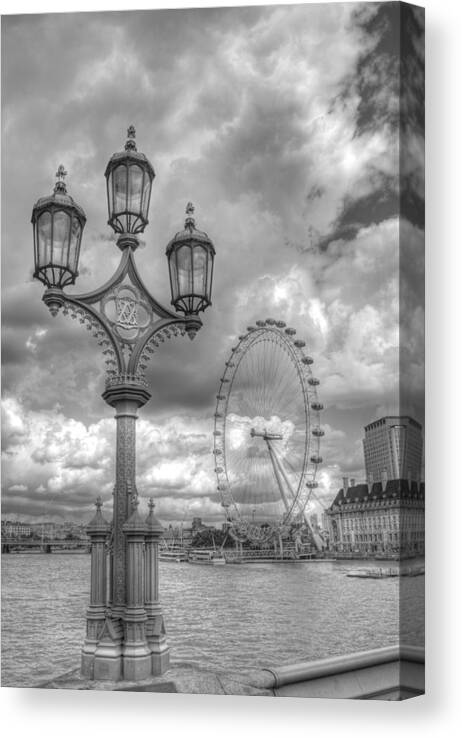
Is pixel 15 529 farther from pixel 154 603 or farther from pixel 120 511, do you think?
pixel 154 603

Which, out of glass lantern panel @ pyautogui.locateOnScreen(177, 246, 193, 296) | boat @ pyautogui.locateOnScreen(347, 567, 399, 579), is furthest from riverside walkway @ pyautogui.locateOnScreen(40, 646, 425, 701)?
glass lantern panel @ pyautogui.locateOnScreen(177, 246, 193, 296)

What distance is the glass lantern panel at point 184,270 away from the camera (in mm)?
7027

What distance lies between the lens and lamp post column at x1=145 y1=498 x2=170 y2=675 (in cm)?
680

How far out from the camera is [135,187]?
717cm

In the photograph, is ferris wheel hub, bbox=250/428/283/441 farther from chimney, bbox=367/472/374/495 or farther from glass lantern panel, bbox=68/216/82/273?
glass lantern panel, bbox=68/216/82/273

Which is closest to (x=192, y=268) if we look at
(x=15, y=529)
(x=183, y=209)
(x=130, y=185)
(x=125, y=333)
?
(x=125, y=333)

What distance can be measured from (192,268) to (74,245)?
92 cm

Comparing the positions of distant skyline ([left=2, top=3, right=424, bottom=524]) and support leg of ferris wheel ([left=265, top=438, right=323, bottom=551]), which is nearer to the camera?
distant skyline ([left=2, top=3, right=424, bottom=524])

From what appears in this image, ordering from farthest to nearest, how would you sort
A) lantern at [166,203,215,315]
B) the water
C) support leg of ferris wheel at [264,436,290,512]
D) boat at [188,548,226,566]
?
support leg of ferris wheel at [264,436,290,512], boat at [188,548,226,566], the water, lantern at [166,203,215,315]

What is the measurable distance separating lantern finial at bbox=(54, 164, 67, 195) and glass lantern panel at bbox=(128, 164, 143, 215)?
51 cm

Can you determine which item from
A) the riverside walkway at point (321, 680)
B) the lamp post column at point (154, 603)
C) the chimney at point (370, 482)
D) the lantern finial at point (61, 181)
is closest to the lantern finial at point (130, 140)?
the lantern finial at point (61, 181)

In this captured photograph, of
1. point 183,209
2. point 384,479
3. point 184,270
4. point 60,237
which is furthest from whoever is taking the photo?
point 183,209

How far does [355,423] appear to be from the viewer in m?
7.34

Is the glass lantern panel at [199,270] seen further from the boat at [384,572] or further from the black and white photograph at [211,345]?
the boat at [384,572]
